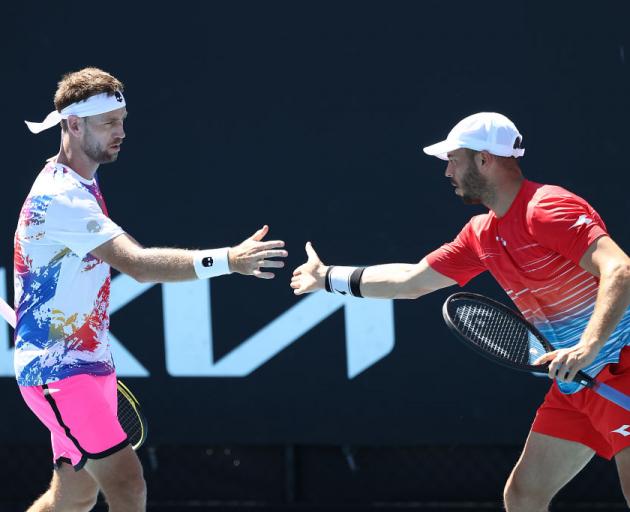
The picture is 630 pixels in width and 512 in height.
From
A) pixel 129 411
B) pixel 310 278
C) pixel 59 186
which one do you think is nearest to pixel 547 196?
pixel 310 278

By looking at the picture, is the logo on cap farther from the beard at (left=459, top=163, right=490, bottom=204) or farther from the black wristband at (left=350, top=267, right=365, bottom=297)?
the beard at (left=459, top=163, right=490, bottom=204)

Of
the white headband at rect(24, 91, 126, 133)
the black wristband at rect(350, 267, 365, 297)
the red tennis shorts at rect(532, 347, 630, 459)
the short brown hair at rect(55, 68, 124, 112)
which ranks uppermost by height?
the short brown hair at rect(55, 68, 124, 112)

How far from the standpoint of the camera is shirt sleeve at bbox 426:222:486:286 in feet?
14.8

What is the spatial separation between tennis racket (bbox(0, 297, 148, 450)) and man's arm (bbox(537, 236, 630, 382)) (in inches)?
58.3

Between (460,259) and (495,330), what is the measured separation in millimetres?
270

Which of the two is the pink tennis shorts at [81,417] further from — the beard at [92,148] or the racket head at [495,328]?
the racket head at [495,328]

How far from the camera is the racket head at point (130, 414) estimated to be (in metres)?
4.58

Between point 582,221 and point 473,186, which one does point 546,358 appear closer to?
point 582,221

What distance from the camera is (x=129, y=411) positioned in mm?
4809

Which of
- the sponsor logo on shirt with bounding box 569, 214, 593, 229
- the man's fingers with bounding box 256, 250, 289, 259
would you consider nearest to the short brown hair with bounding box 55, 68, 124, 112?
the man's fingers with bounding box 256, 250, 289, 259

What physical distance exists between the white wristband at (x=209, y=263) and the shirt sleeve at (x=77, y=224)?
0.87 feet

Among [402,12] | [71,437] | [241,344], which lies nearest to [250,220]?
[241,344]

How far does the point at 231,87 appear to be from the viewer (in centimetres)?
559

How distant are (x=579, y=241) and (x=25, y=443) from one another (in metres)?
2.88
